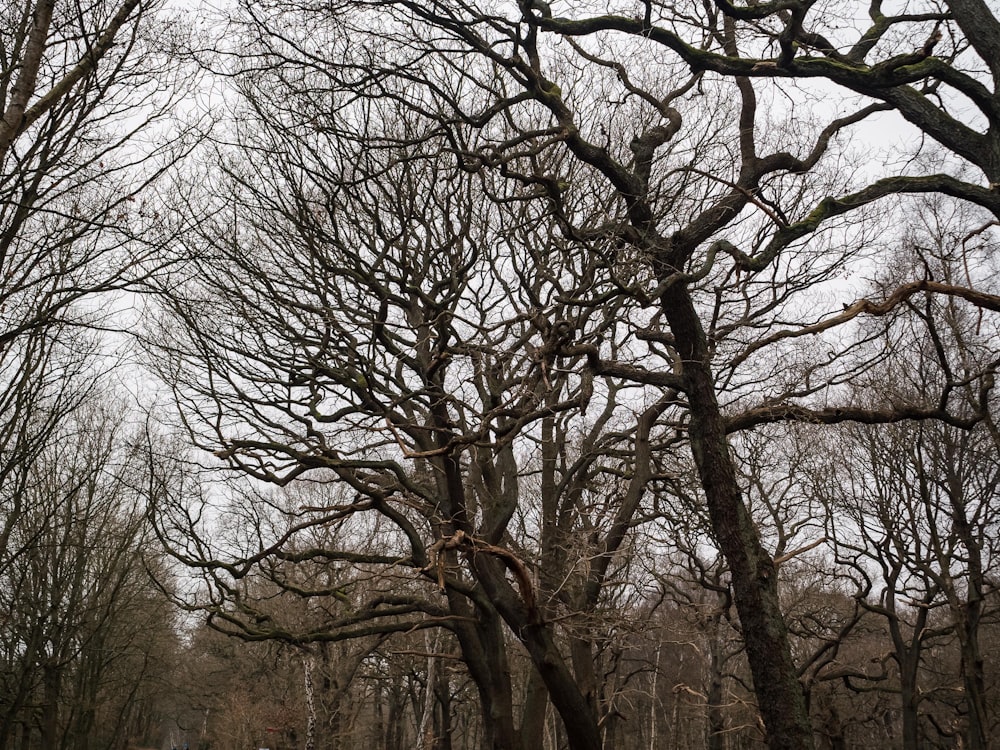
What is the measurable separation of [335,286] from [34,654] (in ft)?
19.4

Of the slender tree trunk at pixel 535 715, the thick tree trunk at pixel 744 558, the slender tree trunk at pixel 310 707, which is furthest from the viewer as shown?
the slender tree trunk at pixel 310 707

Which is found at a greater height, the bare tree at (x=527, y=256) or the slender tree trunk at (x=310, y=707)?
the bare tree at (x=527, y=256)

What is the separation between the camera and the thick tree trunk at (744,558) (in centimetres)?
589

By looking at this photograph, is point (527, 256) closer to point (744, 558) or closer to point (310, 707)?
point (744, 558)

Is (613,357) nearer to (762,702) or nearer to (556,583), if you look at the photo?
(556,583)

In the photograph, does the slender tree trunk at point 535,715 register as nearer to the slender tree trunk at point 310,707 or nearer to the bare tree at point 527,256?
the bare tree at point 527,256

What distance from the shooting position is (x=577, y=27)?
22.4 ft

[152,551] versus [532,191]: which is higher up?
[532,191]

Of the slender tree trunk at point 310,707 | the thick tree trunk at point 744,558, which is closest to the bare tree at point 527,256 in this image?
the thick tree trunk at point 744,558

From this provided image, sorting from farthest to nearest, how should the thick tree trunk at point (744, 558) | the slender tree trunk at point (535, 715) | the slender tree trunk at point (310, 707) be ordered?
1. the slender tree trunk at point (310, 707)
2. the slender tree trunk at point (535, 715)
3. the thick tree trunk at point (744, 558)

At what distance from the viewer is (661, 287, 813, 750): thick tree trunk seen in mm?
5887

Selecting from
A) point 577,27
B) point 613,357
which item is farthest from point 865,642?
point 577,27

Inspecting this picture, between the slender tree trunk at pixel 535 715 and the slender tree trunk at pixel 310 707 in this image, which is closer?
the slender tree trunk at pixel 535 715

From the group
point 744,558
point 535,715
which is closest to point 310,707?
point 535,715
